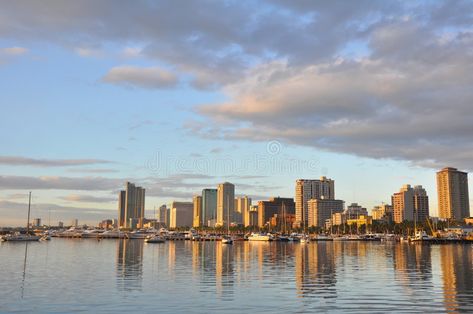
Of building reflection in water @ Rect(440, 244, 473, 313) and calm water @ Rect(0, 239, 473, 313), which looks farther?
calm water @ Rect(0, 239, 473, 313)

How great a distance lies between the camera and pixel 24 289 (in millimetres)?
51344

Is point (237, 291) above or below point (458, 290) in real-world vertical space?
below

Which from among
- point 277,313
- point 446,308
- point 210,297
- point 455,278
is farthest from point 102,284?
point 455,278

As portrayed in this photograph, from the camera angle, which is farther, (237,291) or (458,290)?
(237,291)

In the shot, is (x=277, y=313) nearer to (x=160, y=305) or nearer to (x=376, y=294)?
(x=160, y=305)

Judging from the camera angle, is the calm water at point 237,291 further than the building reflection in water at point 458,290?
Yes

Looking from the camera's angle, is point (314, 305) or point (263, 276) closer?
point (314, 305)

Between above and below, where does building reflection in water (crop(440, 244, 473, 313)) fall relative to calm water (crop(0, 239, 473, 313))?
above

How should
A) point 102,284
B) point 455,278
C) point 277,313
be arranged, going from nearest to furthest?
point 277,313, point 102,284, point 455,278

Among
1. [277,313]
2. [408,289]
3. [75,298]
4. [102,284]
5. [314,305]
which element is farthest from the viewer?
[102,284]

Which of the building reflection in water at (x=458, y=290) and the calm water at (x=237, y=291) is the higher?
the building reflection in water at (x=458, y=290)

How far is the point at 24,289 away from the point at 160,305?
18119 mm

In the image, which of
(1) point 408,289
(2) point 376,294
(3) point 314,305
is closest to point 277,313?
(3) point 314,305

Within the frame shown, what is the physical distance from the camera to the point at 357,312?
38.1 meters
